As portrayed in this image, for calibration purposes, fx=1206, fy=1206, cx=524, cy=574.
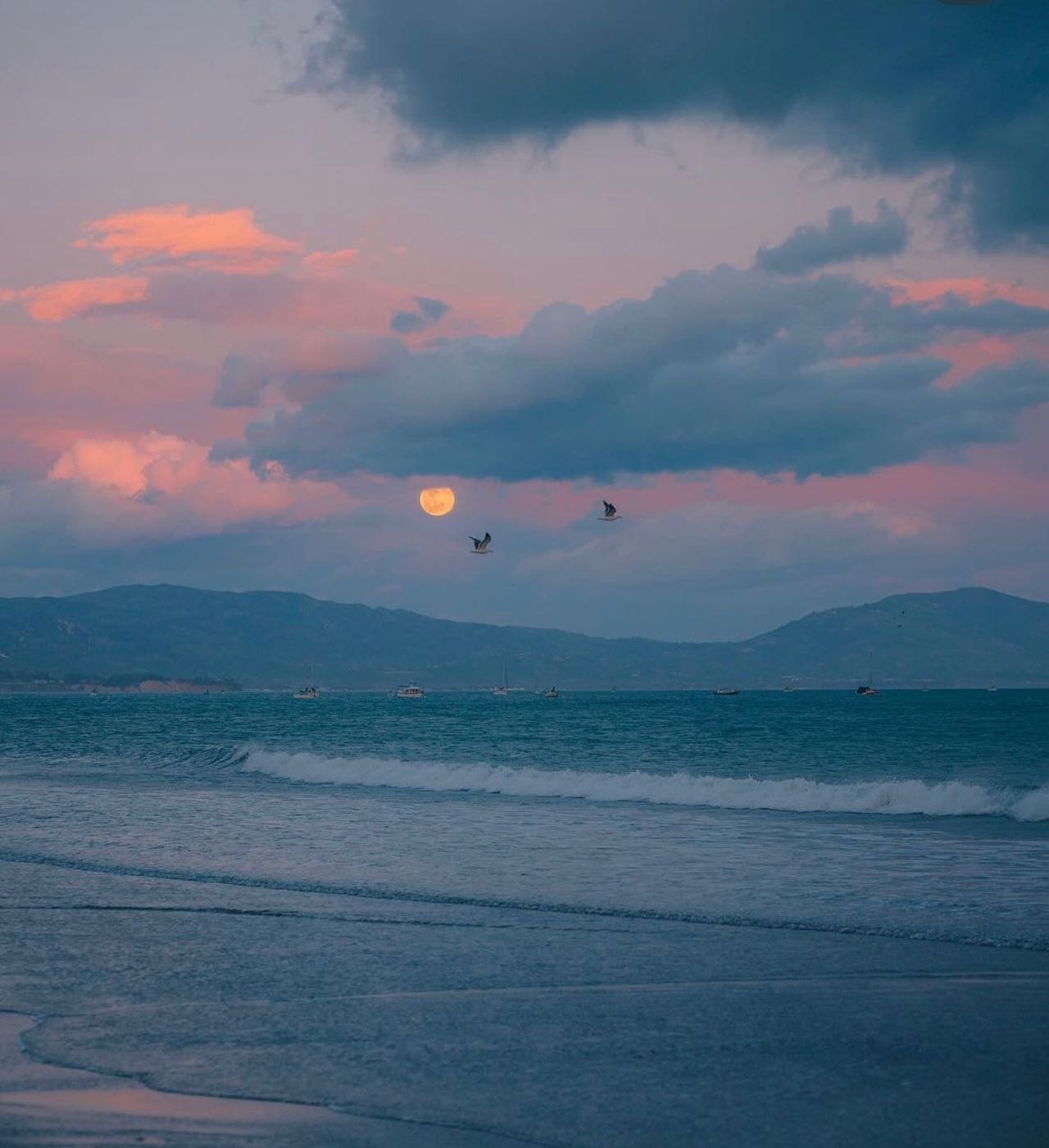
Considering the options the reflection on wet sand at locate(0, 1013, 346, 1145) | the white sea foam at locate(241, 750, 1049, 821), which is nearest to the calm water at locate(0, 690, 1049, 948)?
Result: the white sea foam at locate(241, 750, 1049, 821)

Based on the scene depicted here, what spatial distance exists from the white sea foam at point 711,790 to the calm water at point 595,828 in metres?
0.10

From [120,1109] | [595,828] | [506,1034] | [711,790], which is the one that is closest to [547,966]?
[506,1034]

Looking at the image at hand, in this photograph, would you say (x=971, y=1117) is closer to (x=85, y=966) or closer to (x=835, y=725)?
(x=85, y=966)

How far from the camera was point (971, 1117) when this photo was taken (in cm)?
816

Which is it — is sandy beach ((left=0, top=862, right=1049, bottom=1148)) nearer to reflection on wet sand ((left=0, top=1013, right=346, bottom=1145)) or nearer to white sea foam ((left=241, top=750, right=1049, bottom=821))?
reflection on wet sand ((left=0, top=1013, right=346, bottom=1145))

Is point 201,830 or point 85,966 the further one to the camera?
point 201,830

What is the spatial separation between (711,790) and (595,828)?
479 inches

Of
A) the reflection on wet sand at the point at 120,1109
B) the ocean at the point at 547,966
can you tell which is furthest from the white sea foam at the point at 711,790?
the reflection on wet sand at the point at 120,1109

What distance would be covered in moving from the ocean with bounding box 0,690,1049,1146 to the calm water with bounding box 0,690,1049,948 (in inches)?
6.1

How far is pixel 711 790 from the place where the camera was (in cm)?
3984

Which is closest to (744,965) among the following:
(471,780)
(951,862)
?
(951,862)

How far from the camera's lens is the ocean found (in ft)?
28.2

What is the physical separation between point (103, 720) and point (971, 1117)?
136053 mm

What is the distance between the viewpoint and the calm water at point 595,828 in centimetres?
1788
